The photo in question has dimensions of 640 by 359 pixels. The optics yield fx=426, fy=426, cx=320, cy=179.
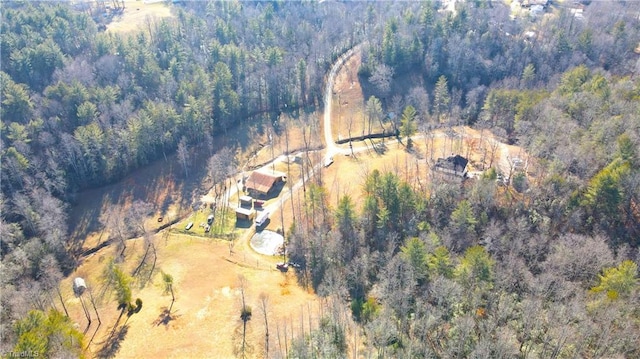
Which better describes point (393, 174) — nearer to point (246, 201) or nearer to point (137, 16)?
point (246, 201)

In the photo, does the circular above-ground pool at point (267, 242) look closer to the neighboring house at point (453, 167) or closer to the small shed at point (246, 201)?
the small shed at point (246, 201)

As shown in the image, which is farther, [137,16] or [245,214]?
[137,16]

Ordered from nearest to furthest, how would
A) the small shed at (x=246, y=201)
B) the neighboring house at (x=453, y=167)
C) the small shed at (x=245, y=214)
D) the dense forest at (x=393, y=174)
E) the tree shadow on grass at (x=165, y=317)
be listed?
the dense forest at (x=393, y=174) → the tree shadow on grass at (x=165, y=317) → the neighboring house at (x=453, y=167) → the small shed at (x=245, y=214) → the small shed at (x=246, y=201)

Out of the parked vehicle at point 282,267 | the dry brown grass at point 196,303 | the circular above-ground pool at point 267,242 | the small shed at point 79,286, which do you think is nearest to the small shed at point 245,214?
the circular above-ground pool at point 267,242

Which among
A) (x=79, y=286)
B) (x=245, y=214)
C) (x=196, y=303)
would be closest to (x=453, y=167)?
(x=245, y=214)

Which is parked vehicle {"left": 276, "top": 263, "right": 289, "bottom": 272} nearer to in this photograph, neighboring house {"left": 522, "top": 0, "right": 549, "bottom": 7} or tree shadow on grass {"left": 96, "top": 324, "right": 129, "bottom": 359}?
tree shadow on grass {"left": 96, "top": 324, "right": 129, "bottom": 359}

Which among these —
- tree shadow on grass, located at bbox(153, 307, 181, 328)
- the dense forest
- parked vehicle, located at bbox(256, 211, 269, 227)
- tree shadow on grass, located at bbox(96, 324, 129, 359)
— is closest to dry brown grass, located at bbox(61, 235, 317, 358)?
tree shadow on grass, located at bbox(153, 307, 181, 328)

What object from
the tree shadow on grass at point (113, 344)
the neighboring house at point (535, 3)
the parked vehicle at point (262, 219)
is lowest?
the parked vehicle at point (262, 219)
